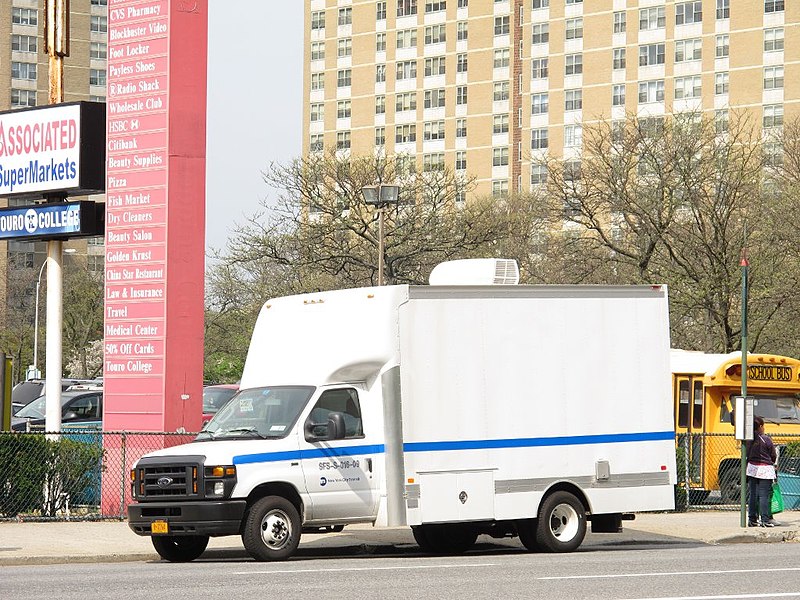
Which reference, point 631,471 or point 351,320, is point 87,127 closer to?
point 351,320

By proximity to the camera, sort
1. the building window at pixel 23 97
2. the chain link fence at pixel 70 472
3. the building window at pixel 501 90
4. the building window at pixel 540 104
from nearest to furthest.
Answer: the chain link fence at pixel 70 472 → the building window at pixel 540 104 → the building window at pixel 501 90 → the building window at pixel 23 97

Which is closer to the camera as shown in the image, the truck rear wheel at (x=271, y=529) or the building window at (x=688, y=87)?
the truck rear wheel at (x=271, y=529)

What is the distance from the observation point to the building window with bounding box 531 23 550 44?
11319cm

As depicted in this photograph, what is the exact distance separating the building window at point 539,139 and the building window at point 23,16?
48014 millimetres

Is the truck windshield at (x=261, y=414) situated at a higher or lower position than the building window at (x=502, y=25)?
lower

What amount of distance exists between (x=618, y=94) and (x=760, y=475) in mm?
88099

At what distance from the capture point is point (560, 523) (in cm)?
1858

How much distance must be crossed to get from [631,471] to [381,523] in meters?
3.53

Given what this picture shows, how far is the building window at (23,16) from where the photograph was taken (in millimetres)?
132562

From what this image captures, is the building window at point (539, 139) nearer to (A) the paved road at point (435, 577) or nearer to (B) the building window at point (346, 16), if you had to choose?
(B) the building window at point (346, 16)

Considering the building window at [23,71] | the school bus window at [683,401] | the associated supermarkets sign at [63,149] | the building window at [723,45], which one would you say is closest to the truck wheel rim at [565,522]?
the associated supermarkets sign at [63,149]

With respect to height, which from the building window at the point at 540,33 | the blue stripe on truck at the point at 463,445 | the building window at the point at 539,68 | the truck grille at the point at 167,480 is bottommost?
the truck grille at the point at 167,480

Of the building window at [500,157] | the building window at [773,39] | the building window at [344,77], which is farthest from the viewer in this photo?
the building window at [344,77]

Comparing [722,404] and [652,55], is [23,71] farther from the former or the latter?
[722,404]
